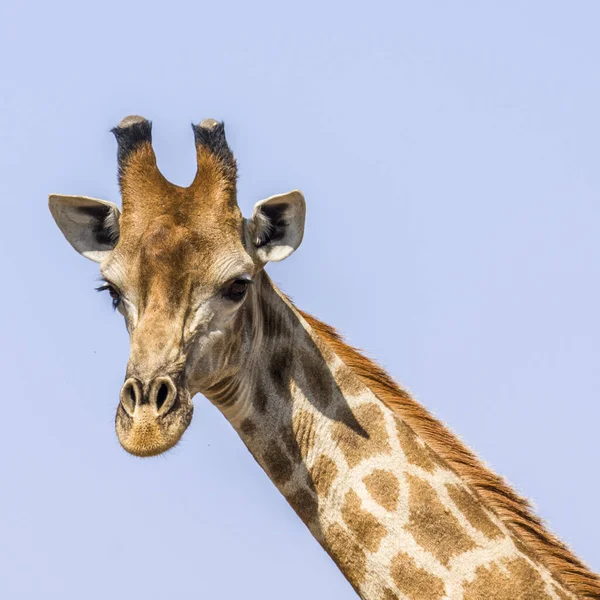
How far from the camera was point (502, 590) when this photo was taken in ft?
34.1

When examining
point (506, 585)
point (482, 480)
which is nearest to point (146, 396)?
point (482, 480)

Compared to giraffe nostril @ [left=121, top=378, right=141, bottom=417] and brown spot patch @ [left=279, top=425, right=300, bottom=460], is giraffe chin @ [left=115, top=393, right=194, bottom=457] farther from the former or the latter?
brown spot patch @ [left=279, top=425, right=300, bottom=460]

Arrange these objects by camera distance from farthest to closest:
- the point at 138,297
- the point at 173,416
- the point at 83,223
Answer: the point at 83,223, the point at 138,297, the point at 173,416

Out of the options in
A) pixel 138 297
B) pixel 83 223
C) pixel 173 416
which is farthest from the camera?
pixel 83 223

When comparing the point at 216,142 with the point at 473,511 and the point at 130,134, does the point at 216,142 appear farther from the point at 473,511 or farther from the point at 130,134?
the point at 473,511

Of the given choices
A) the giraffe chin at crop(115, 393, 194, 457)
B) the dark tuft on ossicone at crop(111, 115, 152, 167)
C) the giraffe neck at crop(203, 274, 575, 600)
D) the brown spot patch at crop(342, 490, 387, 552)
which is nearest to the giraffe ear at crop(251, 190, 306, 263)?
the giraffe neck at crop(203, 274, 575, 600)

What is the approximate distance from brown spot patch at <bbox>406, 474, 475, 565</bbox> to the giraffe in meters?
0.01

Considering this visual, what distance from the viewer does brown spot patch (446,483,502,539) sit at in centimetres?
1071

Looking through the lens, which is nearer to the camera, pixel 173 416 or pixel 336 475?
pixel 173 416

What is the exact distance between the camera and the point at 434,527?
10.7 meters

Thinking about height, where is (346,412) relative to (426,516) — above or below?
above

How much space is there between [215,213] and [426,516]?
10.7ft

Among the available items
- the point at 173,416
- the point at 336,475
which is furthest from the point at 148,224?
the point at 336,475

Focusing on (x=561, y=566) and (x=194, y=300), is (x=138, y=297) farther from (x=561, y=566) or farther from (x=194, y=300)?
(x=561, y=566)
